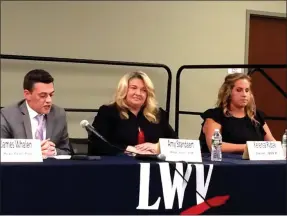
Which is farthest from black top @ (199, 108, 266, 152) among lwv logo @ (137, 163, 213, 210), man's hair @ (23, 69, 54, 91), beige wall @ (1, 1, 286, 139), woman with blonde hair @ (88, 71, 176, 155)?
beige wall @ (1, 1, 286, 139)

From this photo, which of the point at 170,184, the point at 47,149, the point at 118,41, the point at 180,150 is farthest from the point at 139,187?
the point at 118,41

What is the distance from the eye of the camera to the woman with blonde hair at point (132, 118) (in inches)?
115

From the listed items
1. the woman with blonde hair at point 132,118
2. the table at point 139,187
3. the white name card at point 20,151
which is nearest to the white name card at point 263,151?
the table at point 139,187

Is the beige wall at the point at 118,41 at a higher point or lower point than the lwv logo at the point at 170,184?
higher

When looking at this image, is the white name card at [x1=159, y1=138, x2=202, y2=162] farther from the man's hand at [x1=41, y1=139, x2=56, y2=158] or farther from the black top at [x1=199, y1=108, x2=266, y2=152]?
the black top at [x1=199, y1=108, x2=266, y2=152]

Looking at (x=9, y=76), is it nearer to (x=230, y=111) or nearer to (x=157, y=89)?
(x=157, y=89)

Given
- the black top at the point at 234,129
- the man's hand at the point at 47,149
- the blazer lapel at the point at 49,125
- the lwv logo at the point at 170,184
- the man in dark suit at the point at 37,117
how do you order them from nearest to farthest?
the lwv logo at the point at 170,184, the man's hand at the point at 47,149, the man in dark suit at the point at 37,117, the blazer lapel at the point at 49,125, the black top at the point at 234,129

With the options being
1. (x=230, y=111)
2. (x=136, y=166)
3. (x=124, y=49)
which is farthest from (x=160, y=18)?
(x=136, y=166)

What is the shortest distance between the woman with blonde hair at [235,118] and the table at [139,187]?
2.25 ft

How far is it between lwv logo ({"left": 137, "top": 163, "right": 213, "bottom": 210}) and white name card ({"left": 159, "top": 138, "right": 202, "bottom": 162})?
0.10 m

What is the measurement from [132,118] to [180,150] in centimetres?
70

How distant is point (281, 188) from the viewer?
93.9 inches

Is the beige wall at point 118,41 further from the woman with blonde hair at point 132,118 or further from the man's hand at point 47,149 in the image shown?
the man's hand at point 47,149

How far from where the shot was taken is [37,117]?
2.57 metres
